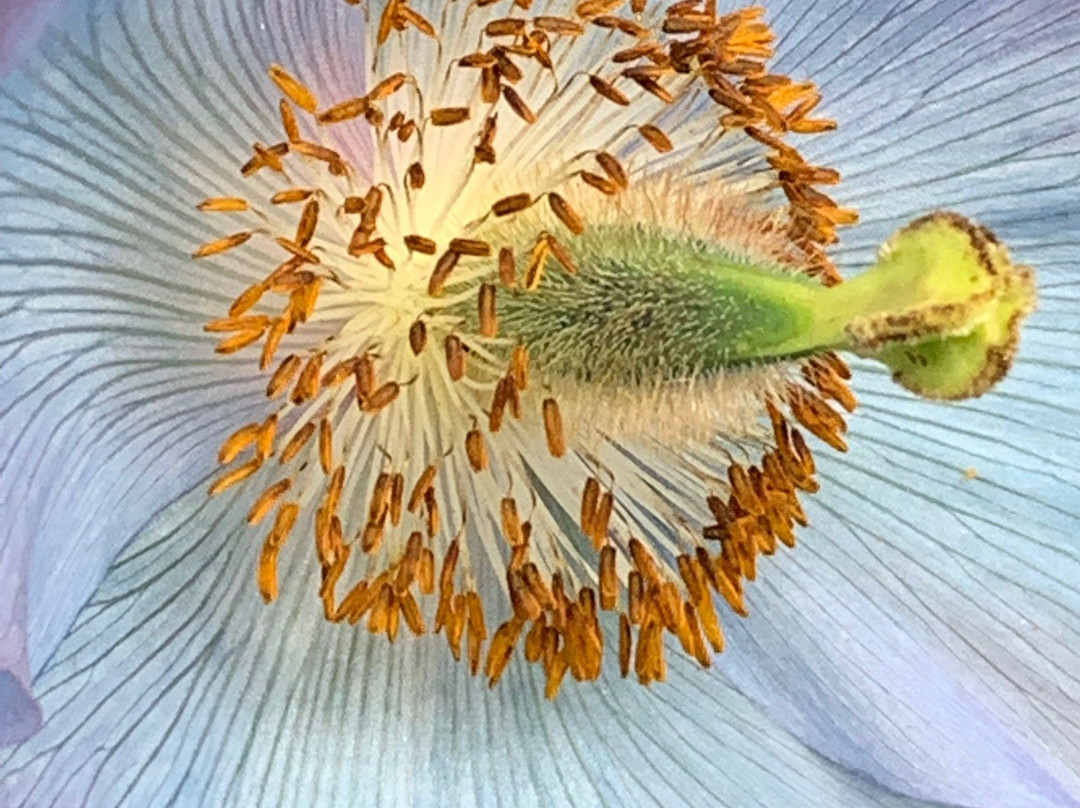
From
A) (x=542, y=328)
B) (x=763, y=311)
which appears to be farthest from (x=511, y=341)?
(x=763, y=311)

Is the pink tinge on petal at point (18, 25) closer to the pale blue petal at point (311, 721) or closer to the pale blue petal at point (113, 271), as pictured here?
the pale blue petal at point (113, 271)

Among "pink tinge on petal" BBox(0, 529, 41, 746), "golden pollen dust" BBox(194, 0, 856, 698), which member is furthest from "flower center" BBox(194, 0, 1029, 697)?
"pink tinge on petal" BBox(0, 529, 41, 746)

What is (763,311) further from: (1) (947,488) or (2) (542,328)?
(1) (947,488)

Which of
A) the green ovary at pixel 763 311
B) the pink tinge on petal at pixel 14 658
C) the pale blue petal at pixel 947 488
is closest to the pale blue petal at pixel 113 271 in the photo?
the pink tinge on petal at pixel 14 658

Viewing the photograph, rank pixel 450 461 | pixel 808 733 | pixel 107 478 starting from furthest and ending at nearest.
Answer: pixel 808 733 → pixel 450 461 → pixel 107 478

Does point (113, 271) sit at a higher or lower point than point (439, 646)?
higher

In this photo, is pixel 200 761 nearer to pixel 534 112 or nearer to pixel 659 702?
pixel 659 702

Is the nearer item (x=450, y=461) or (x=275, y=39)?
(x=275, y=39)

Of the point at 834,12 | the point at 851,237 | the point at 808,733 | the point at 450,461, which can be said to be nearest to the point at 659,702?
the point at 808,733
